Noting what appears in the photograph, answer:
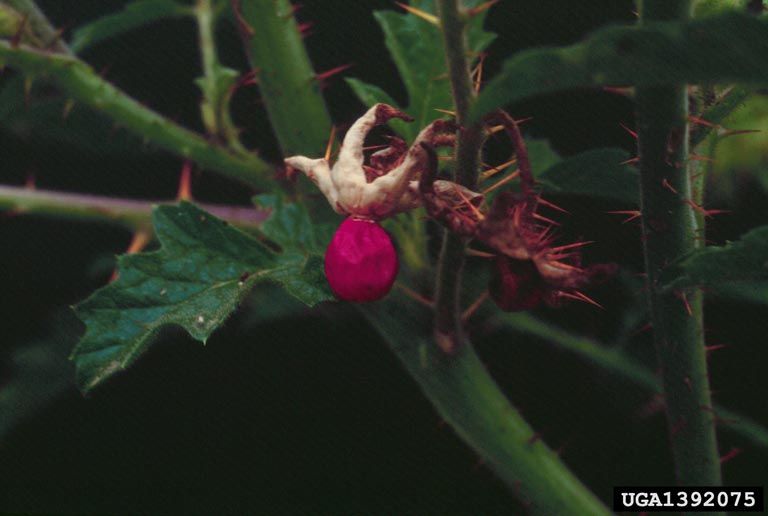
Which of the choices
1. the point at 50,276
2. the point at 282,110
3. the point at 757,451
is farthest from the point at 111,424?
the point at 757,451

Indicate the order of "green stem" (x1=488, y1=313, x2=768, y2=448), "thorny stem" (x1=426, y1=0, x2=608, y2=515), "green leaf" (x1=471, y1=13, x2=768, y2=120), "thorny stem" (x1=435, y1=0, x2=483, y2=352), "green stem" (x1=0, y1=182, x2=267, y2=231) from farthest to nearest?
"green stem" (x1=488, y1=313, x2=768, y2=448), "green stem" (x1=0, y1=182, x2=267, y2=231), "thorny stem" (x1=426, y1=0, x2=608, y2=515), "thorny stem" (x1=435, y1=0, x2=483, y2=352), "green leaf" (x1=471, y1=13, x2=768, y2=120)

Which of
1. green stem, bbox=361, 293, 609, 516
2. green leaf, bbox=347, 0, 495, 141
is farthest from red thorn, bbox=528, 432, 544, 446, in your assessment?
green leaf, bbox=347, 0, 495, 141

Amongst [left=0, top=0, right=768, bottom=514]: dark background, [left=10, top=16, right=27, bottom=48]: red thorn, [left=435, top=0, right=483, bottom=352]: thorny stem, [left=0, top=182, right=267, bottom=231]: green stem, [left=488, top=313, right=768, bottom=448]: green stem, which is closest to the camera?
[left=435, top=0, right=483, bottom=352]: thorny stem

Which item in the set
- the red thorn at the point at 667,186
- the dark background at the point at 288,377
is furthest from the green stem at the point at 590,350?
the red thorn at the point at 667,186

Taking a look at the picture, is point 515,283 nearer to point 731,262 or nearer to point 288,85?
point 731,262

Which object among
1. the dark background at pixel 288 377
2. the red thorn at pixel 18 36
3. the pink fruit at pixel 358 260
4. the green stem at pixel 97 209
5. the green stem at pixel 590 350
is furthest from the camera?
the green stem at pixel 590 350

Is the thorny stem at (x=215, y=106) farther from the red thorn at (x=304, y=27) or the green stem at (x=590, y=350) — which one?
the green stem at (x=590, y=350)

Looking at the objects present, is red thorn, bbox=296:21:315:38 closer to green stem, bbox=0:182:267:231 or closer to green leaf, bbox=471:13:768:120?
green stem, bbox=0:182:267:231

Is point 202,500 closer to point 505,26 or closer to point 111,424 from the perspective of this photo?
point 111,424
